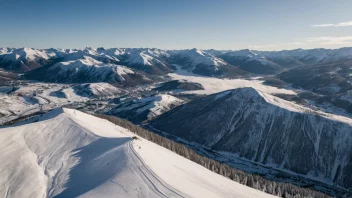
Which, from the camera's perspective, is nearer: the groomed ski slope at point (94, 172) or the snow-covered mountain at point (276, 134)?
the groomed ski slope at point (94, 172)

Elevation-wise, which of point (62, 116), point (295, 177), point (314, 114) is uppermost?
point (62, 116)

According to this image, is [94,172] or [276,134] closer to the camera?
[94,172]

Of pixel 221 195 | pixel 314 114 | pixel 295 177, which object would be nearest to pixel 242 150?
pixel 295 177

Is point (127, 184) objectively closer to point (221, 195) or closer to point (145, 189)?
point (145, 189)

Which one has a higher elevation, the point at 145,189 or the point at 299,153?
the point at 145,189

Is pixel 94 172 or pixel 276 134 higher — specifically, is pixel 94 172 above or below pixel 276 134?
above

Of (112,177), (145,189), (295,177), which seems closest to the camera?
(145,189)
